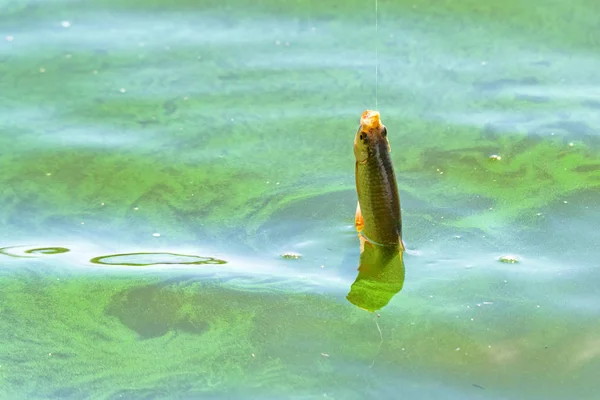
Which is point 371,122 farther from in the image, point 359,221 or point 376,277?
point 376,277

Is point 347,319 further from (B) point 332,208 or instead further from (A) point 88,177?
(A) point 88,177

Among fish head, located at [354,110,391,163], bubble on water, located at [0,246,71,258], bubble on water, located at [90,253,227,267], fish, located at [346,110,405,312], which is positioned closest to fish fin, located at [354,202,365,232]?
fish, located at [346,110,405,312]

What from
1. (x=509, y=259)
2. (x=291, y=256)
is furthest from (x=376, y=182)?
(x=509, y=259)

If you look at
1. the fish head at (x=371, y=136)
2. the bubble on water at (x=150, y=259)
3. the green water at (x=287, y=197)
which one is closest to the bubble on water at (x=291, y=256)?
the green water at (x=287, y=197)

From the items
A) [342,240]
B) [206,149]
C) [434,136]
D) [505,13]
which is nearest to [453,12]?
[505,13]

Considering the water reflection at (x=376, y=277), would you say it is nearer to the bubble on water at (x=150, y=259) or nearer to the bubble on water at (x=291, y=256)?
the bubble on water at (x=291, y=256)

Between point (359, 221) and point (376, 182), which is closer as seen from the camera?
point (376, 182)
